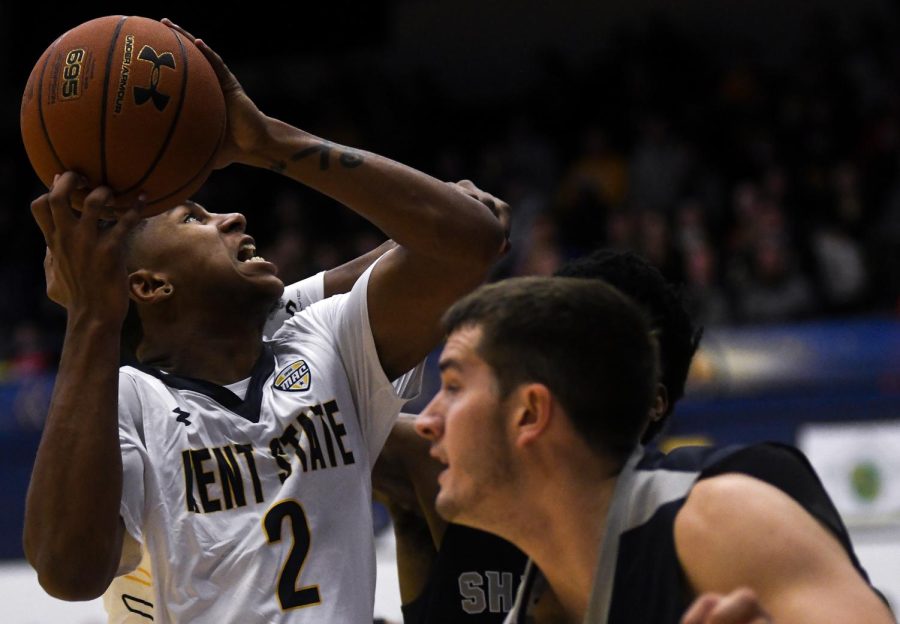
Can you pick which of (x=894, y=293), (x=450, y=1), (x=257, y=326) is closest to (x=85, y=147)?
(x=257, y=326)

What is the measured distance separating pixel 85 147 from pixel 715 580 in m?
1.58

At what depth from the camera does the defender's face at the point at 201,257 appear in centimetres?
306

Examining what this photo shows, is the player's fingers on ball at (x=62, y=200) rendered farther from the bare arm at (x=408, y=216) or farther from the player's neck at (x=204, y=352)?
the player's neck at (x=204, y=352)

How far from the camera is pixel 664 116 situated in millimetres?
10625

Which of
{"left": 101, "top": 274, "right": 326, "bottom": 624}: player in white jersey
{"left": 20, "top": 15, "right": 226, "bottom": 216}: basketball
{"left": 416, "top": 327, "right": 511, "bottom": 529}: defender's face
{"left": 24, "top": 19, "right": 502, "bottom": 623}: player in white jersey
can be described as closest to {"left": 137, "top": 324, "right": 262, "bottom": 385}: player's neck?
{"left": 24, "top": 19, "right": 502, "bottom": 623}: player in white jersey

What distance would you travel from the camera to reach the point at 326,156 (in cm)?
289

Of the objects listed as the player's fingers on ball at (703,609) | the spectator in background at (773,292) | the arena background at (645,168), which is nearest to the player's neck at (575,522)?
the player's fingers on ball at (703,609)

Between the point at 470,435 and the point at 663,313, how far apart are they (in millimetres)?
991

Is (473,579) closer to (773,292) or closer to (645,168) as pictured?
(773,292)

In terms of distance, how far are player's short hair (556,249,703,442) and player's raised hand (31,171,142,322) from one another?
110 cm

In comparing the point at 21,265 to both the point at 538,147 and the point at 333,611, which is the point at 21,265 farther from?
the point at 333,611

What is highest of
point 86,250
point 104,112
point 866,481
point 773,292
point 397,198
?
point 104,112

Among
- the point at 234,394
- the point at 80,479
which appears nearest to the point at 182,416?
the point at 234,394

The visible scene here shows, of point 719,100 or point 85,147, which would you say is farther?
point 719,100
